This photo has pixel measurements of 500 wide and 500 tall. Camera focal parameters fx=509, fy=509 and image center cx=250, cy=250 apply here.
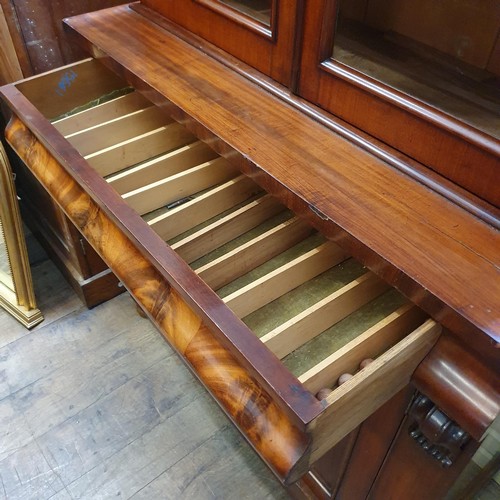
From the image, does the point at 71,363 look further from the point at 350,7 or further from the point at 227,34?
the point at 350,7

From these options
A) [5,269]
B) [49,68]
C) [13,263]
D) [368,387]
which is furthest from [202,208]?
[5,269]

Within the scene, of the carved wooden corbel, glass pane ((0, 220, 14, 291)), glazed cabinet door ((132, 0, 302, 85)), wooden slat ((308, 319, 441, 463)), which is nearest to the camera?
wooden slat ((308, 319, 441, 463))

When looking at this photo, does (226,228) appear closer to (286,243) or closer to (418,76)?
(286,243)

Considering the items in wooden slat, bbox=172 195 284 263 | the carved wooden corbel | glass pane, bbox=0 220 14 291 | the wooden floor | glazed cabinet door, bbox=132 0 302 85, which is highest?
glazed cabinet door, bbox=132 0 302 85

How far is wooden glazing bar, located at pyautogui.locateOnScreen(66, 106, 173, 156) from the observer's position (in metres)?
1.01

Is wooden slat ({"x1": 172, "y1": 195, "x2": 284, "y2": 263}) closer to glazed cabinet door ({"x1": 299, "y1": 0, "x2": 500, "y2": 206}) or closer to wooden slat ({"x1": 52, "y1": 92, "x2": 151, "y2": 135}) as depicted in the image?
glazed cabinet door ({"x1": 299, "y1": 0, "x2": 500, "y2": 206})

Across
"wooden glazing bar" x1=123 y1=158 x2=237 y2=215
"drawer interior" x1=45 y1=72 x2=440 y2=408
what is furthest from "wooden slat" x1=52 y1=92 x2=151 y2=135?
"wooden glazing bar" x1=123 y1=158 x2=237 y2=215

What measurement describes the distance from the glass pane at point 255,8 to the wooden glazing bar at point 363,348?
1.61ft

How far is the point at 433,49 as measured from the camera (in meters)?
0.68

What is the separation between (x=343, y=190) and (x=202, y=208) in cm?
29

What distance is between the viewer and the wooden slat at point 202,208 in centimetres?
84

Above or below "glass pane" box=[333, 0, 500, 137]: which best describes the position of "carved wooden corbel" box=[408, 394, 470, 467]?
below

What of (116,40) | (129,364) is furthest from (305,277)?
(129,364)

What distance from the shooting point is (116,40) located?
1.00m
